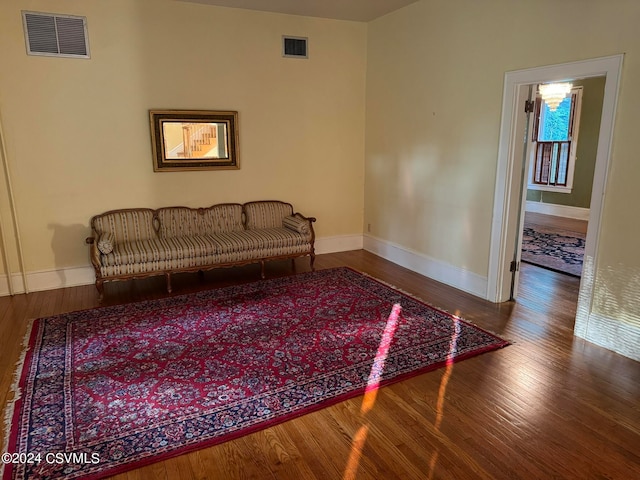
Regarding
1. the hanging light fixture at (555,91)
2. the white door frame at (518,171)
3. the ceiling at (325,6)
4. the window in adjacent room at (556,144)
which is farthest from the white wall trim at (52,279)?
the window in adjacent room at (556,144)

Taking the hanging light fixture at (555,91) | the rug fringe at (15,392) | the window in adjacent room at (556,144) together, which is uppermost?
the hanging light fixture at (555,91)

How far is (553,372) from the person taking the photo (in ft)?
9.55

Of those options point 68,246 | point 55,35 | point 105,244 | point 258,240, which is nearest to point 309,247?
point 258,240

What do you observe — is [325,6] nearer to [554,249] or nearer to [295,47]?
[295,47]

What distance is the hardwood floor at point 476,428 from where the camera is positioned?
82.0 inches

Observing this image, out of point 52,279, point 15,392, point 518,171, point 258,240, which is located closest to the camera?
point 15,392

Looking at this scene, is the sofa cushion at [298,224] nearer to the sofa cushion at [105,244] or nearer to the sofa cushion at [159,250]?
the sofa cushion at [159,250]

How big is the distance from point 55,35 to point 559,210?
8978 mm

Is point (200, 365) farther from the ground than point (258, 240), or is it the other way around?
point (258, 240)

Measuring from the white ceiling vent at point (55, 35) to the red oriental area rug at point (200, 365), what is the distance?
254cm

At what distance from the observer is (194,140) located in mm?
4977

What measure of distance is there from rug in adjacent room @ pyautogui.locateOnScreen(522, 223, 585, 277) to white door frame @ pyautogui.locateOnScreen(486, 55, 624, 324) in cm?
145

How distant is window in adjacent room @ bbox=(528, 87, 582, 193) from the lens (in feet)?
27.9

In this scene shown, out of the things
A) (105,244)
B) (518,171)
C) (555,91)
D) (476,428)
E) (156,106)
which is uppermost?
(555,91)
